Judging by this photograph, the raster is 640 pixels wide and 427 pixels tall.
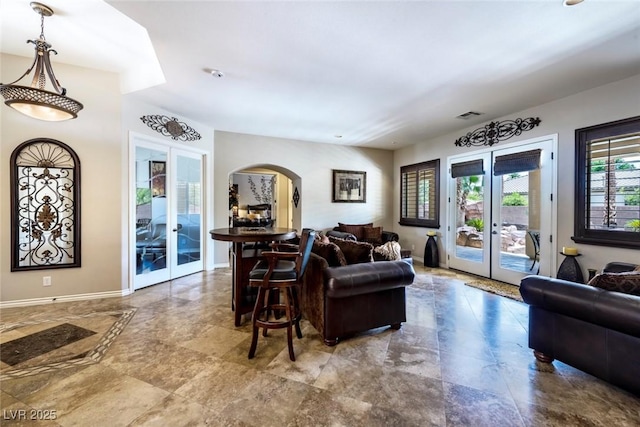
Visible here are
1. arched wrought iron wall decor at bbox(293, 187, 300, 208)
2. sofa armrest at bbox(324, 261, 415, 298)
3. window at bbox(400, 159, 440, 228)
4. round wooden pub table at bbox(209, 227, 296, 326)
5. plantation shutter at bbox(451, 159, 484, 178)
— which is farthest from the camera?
arched wrought iron wall decor at bbox(293, 187, 300, 208)

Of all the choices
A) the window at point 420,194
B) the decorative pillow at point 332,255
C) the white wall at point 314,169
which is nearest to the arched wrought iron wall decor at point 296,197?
the white wall at point 314,169

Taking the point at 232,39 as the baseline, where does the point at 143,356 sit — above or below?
below

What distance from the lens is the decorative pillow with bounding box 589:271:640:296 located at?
5.97 feet

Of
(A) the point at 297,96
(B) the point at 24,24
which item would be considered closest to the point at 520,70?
(A) the point at 297,96

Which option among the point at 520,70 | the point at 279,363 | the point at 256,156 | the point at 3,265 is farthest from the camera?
the point at 256,156

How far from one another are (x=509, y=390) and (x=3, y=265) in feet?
17.6

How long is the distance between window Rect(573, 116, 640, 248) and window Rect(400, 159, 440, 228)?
2.37 meters

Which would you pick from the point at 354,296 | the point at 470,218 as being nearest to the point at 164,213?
the point at 354,296

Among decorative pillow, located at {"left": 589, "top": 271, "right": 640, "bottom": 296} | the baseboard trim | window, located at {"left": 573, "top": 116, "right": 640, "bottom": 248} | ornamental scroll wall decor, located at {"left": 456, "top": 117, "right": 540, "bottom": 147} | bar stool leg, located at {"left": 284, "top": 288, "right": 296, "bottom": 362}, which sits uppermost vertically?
ornamental scroll wall decor, located at {"left": 456, "top": 117, "right": 540, "bottom": 147}

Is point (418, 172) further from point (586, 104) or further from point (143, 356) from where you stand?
point (143, 356)

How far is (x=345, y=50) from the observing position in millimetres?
2545

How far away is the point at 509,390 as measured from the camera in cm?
188

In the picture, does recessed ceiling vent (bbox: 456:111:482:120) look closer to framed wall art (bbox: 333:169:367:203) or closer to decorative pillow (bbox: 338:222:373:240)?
framed wall art (bbox: 333:169:367:203)

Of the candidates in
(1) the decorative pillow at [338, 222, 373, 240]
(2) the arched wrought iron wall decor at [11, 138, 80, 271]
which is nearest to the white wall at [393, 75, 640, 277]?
(1) the decorative pillow at [338, 222, 373, 240]
